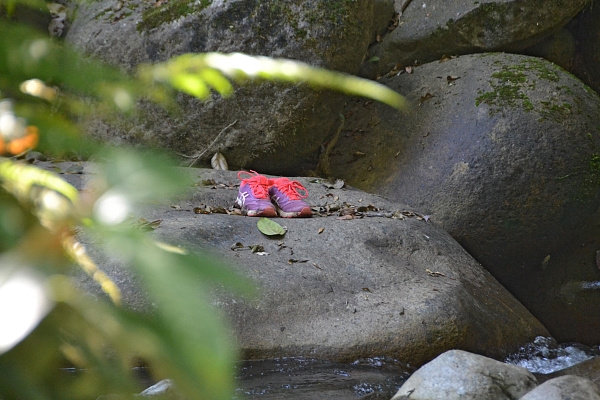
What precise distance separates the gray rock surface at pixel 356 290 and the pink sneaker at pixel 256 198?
0.19 meters

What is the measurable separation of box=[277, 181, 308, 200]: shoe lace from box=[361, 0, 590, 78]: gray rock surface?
1.85 meters

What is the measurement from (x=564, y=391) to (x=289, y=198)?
2.42m

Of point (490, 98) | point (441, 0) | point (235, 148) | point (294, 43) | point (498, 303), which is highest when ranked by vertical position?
point (441, 0)

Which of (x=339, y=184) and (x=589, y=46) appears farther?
(x=589, y=46)

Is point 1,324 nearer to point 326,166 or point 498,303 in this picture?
point 498,303

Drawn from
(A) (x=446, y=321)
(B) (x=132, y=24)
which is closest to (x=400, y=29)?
(B) (x=132, y=24)

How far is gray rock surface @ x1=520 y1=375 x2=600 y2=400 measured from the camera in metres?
2.30

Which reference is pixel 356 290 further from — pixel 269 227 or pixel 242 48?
pixel 242 48

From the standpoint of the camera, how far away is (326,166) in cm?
562

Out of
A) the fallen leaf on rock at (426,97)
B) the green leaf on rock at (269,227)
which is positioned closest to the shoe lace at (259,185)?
the green leaf on rock at (269,227)

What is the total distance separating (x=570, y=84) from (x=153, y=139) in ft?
12.2

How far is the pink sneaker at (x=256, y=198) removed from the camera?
4.04m

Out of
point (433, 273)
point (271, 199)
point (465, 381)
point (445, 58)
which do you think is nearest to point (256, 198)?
point (271, 199)

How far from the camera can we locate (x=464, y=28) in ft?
18.8
